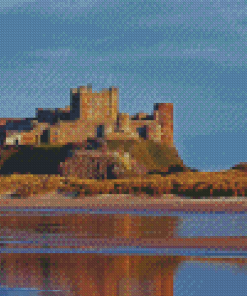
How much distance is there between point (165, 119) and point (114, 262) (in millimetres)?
78304

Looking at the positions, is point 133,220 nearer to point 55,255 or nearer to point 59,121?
point 55,255

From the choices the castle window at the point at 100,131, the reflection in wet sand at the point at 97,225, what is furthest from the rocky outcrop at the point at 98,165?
the reflection in wet sand at the point at 97,225

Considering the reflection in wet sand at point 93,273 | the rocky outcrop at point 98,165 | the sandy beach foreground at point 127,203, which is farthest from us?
the rocky outcrop at point 98,165

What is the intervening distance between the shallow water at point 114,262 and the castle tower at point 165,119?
68221mm

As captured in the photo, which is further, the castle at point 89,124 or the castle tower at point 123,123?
the castle tower at point 123,123

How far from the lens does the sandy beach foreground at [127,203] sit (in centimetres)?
3345

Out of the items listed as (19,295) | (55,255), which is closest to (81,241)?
(55,255)

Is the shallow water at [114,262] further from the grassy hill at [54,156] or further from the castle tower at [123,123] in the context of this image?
the castle tower at [123,123]

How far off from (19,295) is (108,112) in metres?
80.9

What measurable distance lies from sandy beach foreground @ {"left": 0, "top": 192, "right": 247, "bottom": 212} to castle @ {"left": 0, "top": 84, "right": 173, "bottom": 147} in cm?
4645

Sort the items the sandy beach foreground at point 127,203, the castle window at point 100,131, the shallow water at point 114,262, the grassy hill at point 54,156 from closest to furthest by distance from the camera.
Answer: the shallow water at point 114,262 → the sandy beach foreground at point 127,203 → the grassy hill at point 54,156 → the castle window at point 100,131

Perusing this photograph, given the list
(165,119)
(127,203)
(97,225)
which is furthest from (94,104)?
(97,225)

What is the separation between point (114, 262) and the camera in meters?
13.6

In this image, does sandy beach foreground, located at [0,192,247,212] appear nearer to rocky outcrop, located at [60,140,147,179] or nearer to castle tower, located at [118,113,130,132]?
rocky outcrop, located at [60,140,147,179]
